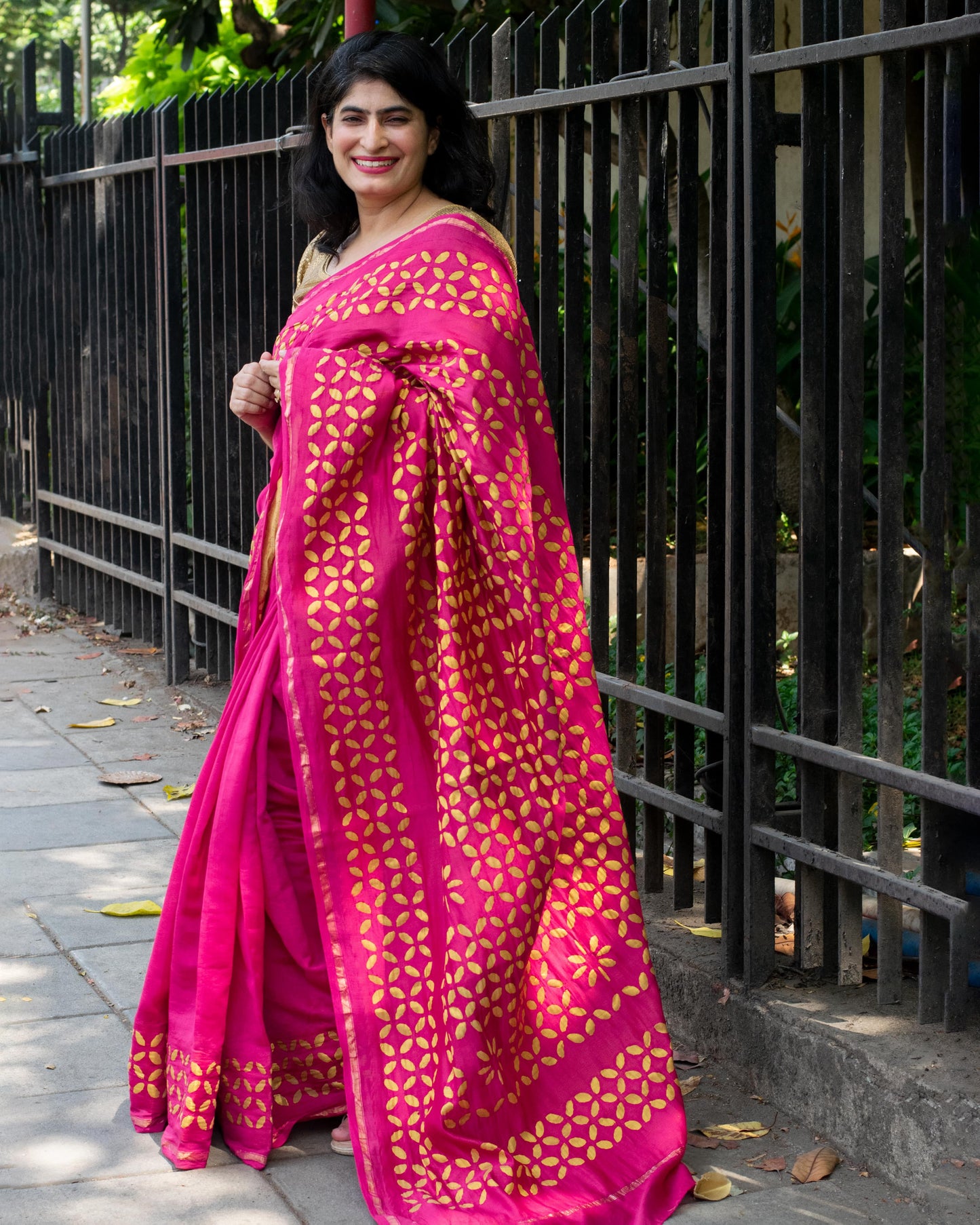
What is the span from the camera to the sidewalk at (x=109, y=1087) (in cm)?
Result: 266

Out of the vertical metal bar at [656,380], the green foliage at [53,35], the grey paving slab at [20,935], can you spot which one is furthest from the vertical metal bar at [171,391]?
the green foliage at [53,35]

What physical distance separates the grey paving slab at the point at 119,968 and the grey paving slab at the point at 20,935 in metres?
0.10

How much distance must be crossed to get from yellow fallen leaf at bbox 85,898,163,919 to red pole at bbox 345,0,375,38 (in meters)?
2.33

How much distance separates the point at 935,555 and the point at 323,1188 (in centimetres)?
152

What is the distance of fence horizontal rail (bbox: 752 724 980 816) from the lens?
2.66 meters

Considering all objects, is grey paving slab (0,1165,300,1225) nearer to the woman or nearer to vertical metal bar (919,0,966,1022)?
the woman

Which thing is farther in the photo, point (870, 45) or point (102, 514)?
point (102, 514)

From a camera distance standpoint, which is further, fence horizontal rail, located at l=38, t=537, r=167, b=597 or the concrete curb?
fence horizontal rail, located at l=38, t=537, r=167, b=597

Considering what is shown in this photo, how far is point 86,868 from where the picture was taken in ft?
14.2

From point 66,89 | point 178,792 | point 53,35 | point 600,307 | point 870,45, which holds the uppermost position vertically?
point 53,35

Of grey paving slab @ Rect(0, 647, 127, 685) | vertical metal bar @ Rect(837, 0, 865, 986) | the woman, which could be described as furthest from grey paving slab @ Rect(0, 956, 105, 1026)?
grey paving slab @ Rect(0, 647, 127, 685)

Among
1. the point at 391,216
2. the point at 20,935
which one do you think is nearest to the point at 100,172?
the point at 20,935

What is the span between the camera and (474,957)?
260cm

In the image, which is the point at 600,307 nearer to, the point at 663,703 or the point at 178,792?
the point at 663,703
